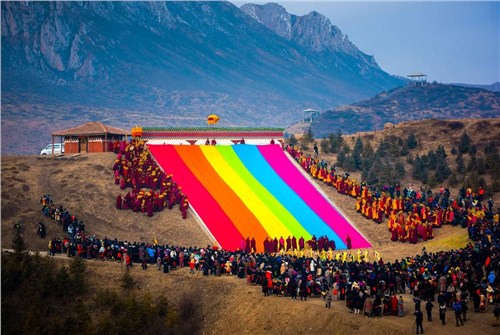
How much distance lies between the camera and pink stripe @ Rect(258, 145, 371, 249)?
155 ft

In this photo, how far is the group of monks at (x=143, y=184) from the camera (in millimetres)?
46625

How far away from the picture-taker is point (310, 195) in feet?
172

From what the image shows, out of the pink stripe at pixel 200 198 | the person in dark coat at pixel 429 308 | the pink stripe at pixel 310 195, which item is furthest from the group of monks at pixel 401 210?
the person in dark coat at pixel 429 308

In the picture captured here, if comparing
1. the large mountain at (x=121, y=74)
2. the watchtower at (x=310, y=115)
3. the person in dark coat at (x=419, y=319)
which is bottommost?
the person in dark coat at (x=419, y=319)

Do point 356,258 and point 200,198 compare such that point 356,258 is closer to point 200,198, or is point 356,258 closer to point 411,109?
point 200,198

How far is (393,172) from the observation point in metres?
60.1

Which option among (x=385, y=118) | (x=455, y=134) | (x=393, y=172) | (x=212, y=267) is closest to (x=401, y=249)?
(x=212, y=267)

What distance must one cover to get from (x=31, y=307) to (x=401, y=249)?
21.0 meters

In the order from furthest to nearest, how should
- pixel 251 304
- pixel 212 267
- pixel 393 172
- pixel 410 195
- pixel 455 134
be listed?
pixel 455 134 → pixel 393 172 → pixel 410 195 → pixel 212 267 → pixel 251 304

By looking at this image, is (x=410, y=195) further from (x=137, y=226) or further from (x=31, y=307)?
(x=31, y=307)

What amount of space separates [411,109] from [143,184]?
119363mm

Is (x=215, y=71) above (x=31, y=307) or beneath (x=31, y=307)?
above

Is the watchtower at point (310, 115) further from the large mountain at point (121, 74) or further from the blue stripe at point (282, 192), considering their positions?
the blue stripe at point (282, 192)

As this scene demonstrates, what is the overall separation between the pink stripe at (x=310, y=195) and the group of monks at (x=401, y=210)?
4.85 feet
